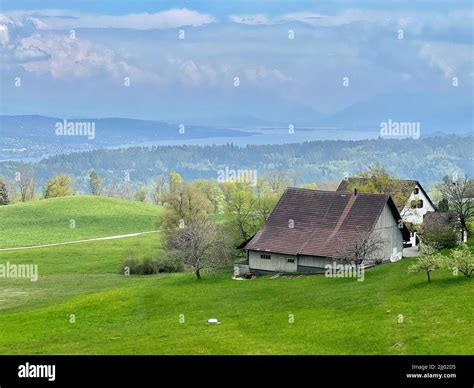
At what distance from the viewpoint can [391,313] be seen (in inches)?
1549

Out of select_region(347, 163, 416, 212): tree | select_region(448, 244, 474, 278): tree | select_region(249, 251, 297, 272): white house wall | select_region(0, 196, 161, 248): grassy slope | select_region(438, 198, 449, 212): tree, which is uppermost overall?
select_region(347, 163, 416, 212): tree

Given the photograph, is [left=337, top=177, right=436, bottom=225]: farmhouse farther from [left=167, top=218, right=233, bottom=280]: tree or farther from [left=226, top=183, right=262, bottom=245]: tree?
[left=167, top=218, right=233, bottom=280]: tree

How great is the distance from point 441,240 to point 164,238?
32.6 m

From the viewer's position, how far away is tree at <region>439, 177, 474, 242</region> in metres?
66.0

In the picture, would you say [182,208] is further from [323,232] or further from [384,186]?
[323,232]

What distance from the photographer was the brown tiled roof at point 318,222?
61.6 meters

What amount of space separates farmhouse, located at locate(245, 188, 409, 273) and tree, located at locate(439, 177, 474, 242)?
5076 mm

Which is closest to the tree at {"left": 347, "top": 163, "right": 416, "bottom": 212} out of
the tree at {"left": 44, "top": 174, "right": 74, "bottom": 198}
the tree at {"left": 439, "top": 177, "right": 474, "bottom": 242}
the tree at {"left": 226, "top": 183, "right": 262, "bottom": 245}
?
the tree at {"left": 439, "top": 177, "right": 474, "bottom": 242}

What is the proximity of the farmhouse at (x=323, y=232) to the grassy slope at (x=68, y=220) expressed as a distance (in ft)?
160

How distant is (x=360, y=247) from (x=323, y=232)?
18.2ft

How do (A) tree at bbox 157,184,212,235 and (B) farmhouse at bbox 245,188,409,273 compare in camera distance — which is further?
(A) tree at bbox 157,184,212,235

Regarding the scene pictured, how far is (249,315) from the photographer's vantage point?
43594mm
